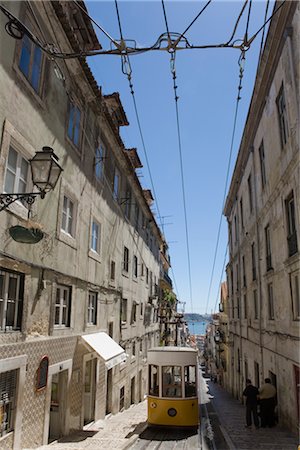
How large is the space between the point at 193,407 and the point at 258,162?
10.3 metres

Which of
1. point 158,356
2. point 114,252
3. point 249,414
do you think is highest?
point 114,252

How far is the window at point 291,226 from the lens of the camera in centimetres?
1116

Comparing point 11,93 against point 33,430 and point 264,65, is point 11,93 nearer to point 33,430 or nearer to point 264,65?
point 33,430

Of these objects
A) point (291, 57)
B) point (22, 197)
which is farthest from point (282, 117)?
point (22, 197)

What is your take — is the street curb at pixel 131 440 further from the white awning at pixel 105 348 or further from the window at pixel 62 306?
the window at pixel 62 306

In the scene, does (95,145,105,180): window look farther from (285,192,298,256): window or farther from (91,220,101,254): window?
(285,192,298,256): window

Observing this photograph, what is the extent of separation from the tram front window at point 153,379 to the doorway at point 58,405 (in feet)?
10.8

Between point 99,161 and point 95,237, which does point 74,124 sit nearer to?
point 99,161

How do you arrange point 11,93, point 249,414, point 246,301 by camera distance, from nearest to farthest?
point 11,93, point 249,414, point 246,301

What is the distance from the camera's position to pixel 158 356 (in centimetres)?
1259

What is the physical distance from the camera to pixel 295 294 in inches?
443

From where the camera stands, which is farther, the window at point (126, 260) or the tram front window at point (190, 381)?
the window at point (126, 260)

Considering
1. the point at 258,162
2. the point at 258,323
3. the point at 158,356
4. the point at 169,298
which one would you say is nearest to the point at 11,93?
the point at 158,356

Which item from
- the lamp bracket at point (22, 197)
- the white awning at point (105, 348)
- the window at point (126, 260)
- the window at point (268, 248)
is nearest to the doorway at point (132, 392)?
the window at point (126, 260)
